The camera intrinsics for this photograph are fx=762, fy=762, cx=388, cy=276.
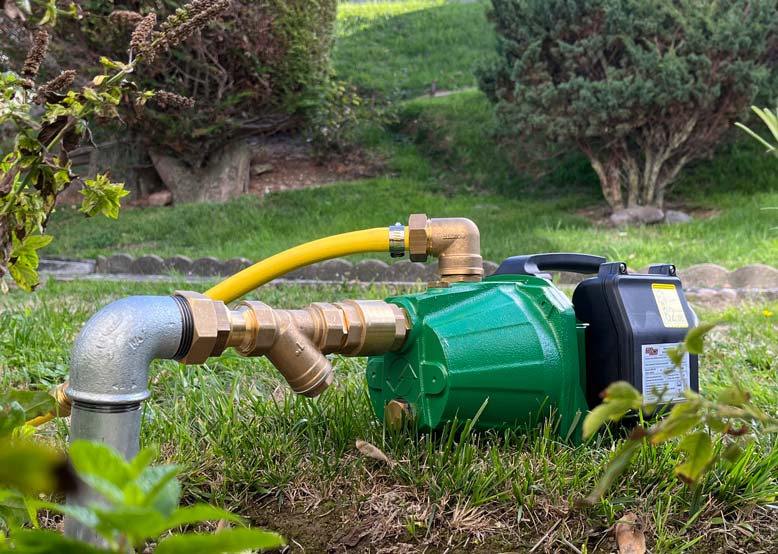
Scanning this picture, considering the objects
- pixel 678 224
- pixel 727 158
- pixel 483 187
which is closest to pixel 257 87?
pixel 483 187

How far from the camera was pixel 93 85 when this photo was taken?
1.13 m

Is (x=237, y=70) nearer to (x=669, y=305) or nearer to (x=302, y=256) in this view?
(x=302, y=256)

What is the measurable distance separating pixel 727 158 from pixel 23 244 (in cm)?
994

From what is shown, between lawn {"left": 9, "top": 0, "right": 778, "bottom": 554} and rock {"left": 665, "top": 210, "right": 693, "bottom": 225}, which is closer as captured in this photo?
lawn {"left": 9, "top": 0, "right": 778, "bottom": 554}

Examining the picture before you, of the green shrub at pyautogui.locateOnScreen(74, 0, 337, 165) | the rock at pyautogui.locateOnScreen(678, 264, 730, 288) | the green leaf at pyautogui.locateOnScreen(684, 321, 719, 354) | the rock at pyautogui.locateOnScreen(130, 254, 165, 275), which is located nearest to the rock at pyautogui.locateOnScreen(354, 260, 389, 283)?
the rock at pyautogui.locateOnScreen(130, 254, 165, 275)

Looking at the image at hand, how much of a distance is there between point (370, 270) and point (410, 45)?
32.2 feet

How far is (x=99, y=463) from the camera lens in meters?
0.31

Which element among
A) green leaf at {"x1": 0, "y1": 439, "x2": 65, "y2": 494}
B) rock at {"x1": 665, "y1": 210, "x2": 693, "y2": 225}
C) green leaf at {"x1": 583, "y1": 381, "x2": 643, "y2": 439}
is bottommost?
rock at {"x1": 665, "y1": 210, "x2": 693, "y2": 225}

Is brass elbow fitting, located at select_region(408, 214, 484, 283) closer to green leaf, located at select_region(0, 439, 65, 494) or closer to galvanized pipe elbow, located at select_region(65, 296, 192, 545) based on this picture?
galvanized pipe elbow, located at select_region(65, 296, 192, 545)

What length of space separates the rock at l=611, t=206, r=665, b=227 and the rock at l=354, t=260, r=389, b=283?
11.2ft

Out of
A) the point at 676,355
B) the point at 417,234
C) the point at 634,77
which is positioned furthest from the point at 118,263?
the point at 676,355

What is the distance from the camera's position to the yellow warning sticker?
155 cm

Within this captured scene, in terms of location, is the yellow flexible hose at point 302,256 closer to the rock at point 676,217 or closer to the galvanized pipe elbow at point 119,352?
the galvanized pipe elbow at point 119,352

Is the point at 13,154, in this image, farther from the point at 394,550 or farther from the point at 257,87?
the point at 257,87
